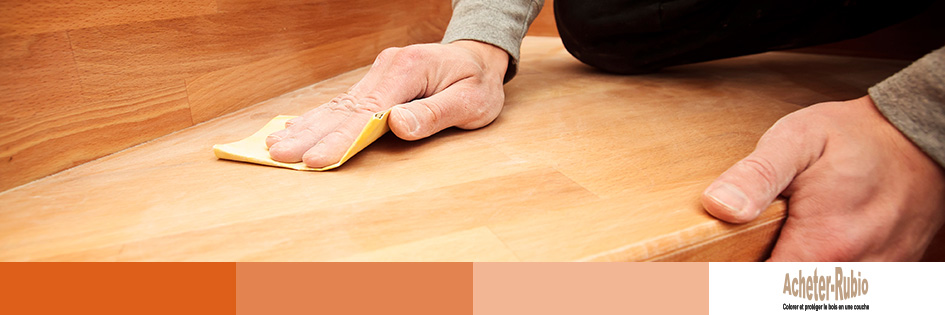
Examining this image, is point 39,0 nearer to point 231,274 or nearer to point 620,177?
point 231,274

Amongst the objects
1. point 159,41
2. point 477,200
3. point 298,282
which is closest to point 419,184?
point 477,200

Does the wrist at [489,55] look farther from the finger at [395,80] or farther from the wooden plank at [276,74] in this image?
the wooden plank at [276,74]

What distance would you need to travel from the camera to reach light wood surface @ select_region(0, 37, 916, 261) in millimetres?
435

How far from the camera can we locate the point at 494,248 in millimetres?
431

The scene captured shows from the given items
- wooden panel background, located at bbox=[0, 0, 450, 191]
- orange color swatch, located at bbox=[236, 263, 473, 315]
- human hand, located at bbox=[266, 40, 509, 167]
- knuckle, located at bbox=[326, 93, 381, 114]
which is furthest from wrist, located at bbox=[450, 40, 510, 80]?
orange color swatch, located at bbox=[236, 263, 473, 315]

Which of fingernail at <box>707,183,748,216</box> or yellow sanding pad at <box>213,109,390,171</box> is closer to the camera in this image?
fingernail at <box>707,183,748,216</box>

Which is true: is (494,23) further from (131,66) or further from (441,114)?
(131,66)

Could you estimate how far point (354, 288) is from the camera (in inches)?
15.8

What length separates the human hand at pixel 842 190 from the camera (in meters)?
0.46

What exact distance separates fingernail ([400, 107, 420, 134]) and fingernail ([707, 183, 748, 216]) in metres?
0.31

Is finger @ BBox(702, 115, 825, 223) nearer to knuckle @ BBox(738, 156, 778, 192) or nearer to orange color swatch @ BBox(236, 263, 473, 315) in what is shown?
knuckle @ BBox(738, 156, 778, 192)

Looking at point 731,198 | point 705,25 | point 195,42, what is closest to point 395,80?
point 195,42

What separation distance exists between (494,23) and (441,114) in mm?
227

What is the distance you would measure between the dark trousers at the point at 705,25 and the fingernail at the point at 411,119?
0.41 meters
